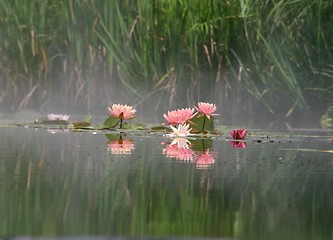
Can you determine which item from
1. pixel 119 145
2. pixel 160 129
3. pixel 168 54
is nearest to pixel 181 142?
pixel 119 145

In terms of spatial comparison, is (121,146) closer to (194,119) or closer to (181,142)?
(181,142)

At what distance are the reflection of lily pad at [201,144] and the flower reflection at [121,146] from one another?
39cm

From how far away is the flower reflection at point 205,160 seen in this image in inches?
187

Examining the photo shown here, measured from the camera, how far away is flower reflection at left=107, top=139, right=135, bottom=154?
219 inches

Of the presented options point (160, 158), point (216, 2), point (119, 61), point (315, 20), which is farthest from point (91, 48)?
point (160, 158)

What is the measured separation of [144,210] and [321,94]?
6.14 m

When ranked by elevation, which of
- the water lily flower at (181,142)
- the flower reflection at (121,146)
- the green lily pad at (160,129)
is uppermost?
the green lily pad at (160,129)

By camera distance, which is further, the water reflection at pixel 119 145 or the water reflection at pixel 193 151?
the water reflection at pixel 119 145

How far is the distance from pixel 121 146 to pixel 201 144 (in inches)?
24.0

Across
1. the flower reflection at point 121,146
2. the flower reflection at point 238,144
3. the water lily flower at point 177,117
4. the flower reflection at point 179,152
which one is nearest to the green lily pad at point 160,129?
the water lily flower at point 177,117

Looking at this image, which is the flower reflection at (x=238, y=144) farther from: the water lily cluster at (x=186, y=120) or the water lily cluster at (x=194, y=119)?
the water lily cluster at (x=194, y=119)

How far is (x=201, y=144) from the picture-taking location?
20.9ft

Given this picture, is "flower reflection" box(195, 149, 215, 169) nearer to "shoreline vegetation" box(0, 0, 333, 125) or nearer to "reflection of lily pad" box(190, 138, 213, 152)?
"reflection of lily pad" box(190, 138, 213, 152)

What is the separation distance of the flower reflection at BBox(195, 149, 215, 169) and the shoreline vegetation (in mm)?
3553
